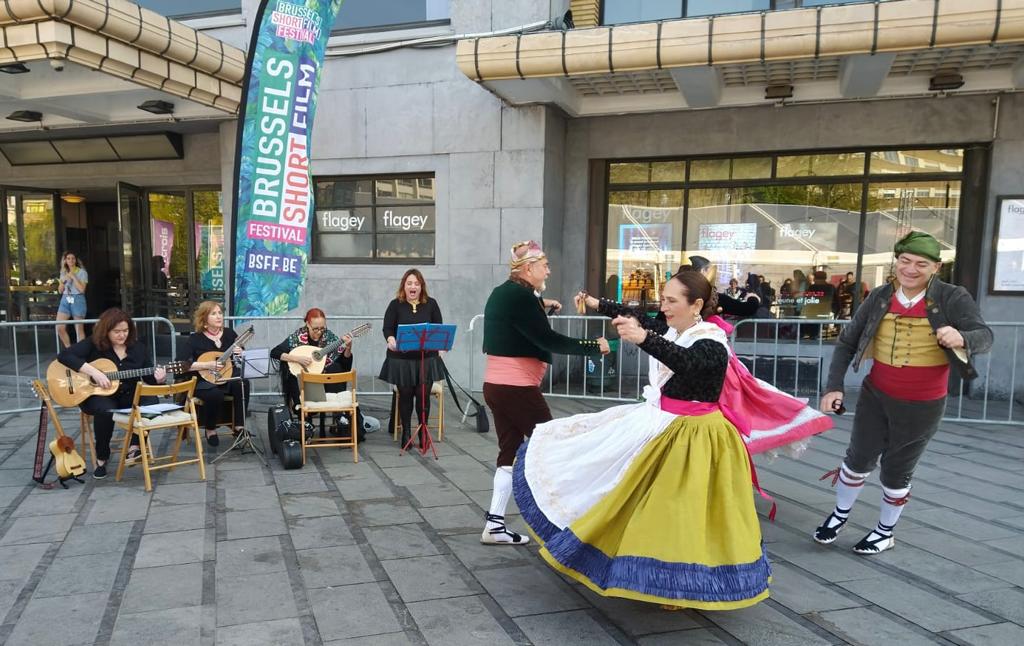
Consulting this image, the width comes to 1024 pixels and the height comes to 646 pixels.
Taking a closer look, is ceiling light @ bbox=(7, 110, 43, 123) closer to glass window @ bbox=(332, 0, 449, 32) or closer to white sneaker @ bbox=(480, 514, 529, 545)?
glass window @ bbox=(332, 0, 449, 32)

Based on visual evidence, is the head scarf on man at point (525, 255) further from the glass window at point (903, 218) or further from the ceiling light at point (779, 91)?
the glass window at point (903, 218)

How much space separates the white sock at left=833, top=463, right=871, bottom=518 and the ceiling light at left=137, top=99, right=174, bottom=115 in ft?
A: 31.3

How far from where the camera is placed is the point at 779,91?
8656 mm

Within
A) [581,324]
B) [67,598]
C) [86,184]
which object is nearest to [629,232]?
[581,324]

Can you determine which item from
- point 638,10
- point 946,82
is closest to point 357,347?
point 638,10

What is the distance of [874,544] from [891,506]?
258 mm

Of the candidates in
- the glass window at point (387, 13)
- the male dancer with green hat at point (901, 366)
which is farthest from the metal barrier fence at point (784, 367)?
the glass window at point (387, 13)

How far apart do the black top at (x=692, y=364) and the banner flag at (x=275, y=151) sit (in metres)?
5.81

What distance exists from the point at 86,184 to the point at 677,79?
10857 millimetres

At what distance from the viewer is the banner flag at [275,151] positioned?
7598 millimetres

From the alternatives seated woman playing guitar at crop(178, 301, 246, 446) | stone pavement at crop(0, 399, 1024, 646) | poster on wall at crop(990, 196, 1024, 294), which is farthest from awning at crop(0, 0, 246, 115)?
poster on wall at crop(990, 196, 1024, 294)

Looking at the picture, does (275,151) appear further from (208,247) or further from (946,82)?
(946,82)

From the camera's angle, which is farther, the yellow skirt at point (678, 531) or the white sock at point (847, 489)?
the white sock at point (847, 489)

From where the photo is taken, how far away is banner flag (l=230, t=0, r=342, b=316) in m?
7.60
